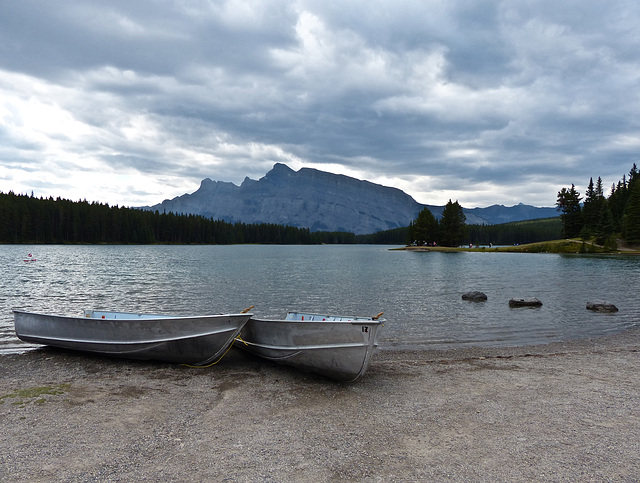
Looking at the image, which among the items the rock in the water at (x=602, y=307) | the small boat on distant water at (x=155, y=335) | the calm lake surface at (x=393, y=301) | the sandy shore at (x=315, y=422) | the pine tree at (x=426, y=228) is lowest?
the calm lake surface at (x=393, y=301)

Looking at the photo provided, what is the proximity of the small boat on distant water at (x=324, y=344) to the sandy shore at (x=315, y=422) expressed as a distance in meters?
0.57

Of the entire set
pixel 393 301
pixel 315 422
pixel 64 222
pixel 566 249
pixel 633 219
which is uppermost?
pixel 64 222

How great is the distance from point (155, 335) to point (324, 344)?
246 inches

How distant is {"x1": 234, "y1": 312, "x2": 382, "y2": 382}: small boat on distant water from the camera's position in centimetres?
1141

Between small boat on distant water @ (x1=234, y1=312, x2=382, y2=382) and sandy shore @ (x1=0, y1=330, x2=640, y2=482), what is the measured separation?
0.57 m

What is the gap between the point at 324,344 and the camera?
11.9 metres

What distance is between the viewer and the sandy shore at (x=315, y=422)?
702 cm

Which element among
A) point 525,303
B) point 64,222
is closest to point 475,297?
point 525,303

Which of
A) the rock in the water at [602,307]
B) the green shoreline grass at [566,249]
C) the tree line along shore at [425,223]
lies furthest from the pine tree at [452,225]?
the rock in the water at [602,307]

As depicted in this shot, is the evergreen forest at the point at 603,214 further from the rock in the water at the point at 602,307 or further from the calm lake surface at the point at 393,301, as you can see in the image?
the rock in the water at the point at 602,307

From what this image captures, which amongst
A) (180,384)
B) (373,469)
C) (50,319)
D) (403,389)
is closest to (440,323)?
(403,389)

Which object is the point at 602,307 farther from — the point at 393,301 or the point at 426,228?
the point at 426,228

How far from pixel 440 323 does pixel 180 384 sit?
1748 centimetres

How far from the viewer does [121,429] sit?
883 centimetres
